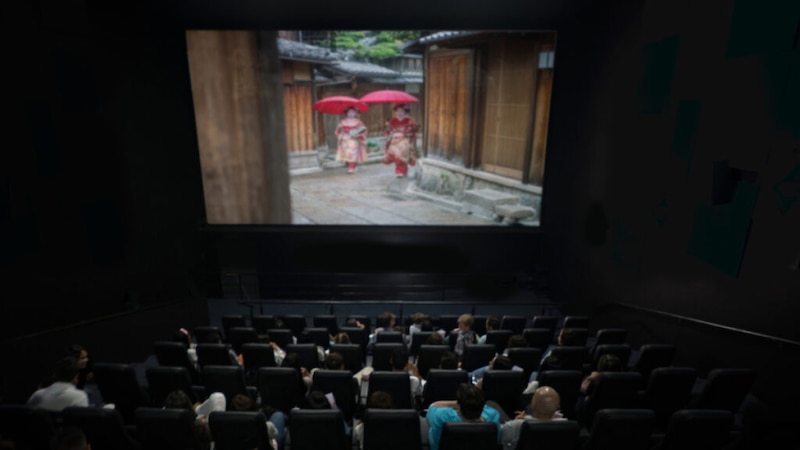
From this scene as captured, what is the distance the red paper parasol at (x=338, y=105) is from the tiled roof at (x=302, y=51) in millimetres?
760

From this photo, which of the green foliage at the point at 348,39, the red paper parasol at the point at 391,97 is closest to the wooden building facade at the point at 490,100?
the red paper parasol at the point at 391,97

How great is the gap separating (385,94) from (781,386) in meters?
6.61

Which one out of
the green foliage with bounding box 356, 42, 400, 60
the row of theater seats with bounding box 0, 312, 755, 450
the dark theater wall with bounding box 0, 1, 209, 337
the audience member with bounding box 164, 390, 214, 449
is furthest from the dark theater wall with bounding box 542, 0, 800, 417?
the dark theater wall with bounding box 0, 1, 209, 337

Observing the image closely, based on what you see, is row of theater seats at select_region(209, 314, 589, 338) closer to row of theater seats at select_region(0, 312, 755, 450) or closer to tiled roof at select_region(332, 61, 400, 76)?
row of theater seats at select_region(0, 312, 755, 450)

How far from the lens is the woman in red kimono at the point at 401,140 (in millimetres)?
8219

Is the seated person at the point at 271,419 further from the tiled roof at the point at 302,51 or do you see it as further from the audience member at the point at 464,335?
the tiled roof at the point at 302,51

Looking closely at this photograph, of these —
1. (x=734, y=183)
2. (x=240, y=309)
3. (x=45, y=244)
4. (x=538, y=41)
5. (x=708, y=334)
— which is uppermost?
(x=538, y=41)

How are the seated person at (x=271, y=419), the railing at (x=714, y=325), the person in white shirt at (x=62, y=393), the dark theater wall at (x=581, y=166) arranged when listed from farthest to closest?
the dark theater wall at (x=581, y=166), the railing at (x=714, y=325), the person in white shirt at (x=62, y=393), the seated person at (x=271, y=419)

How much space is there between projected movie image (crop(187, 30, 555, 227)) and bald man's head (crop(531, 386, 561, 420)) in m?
5.59

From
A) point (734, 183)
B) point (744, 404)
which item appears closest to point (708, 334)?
point (744, 404)

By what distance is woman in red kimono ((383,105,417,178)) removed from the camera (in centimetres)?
822

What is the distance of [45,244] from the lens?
5289 mm

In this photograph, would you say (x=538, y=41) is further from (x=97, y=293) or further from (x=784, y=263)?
(x=97, y=293)

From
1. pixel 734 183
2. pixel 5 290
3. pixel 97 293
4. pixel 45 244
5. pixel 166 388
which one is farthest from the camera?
pixel 97 293
